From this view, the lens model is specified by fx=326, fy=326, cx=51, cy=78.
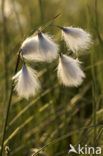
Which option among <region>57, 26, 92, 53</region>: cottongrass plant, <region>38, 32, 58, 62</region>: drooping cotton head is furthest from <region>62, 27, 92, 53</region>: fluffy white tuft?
<region>38, 32, 58, 62</region>: drooping cotton head

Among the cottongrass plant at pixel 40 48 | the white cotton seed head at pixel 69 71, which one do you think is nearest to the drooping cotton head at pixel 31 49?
the cottongrass plant at pixel 40 48

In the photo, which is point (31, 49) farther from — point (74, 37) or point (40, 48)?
point (74, 37)

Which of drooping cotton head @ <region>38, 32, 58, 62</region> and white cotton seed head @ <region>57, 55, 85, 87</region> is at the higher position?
drooping cotton head @ <region>38, 32, 58, 62</region>

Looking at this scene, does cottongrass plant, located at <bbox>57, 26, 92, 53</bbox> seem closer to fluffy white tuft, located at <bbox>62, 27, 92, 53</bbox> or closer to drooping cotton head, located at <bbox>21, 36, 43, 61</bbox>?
fluffy white tuft, located at <bbox>62, 27, 92, 53</bbox>

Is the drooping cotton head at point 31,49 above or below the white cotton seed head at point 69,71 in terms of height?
above

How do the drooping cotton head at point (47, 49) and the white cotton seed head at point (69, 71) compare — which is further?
the white cotton seed head at point (69, 71)

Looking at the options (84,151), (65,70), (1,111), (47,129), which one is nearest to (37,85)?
(65,70)

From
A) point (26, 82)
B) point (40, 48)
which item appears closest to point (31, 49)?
point (40, 48)

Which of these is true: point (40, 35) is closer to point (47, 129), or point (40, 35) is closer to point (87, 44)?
point (87, 44)

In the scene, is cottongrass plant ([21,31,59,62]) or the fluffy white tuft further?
the fluffy white tuft

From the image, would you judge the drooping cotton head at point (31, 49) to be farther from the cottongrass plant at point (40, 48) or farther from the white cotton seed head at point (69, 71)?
the white cotton seed head at point (69, 71)

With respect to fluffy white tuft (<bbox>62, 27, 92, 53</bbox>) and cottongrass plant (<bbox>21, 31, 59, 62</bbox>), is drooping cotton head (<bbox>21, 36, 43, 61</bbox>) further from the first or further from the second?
fluffy white tuft (<bbox>62, 27, 92, 53</bbox>)
